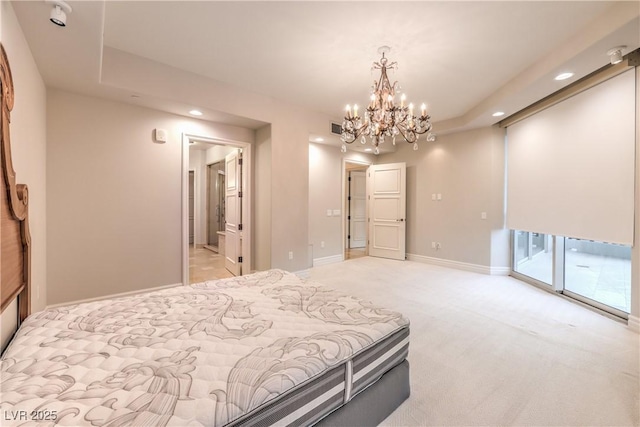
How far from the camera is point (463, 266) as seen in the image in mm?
4949

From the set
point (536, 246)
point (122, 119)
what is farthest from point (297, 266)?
point (536, 246)

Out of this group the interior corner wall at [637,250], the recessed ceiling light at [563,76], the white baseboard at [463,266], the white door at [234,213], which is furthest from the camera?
the white baseboard at [463,266]

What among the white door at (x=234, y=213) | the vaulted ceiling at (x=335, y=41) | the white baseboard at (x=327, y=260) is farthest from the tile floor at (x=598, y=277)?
the white door at (x=234, y=213)

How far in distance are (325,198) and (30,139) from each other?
4.17 meters

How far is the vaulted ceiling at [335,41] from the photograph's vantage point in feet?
6.81

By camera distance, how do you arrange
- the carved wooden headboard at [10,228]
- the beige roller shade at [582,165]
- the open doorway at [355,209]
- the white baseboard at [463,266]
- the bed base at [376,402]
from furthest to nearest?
the open doorway at [355,209] → the white baseboard at [463,266] → the beige roller shade at [582,165] → the carved wooden headboard at [10,228] → the bed base at [376,402]

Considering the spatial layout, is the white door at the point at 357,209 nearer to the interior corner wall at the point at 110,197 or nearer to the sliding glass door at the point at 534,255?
the sliding glass door at the point at 534,255

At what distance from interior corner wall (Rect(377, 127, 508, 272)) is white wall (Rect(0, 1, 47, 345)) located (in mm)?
5643

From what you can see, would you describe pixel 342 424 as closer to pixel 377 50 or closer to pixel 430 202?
pixel 377 50

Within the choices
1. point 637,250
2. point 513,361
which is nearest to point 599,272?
point 637,250

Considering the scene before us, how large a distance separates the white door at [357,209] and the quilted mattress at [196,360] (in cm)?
557

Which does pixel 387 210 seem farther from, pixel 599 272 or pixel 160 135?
pixel 160 135

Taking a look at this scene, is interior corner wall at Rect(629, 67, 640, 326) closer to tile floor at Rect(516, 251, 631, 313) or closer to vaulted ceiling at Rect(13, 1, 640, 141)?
tile floor at Rect(516, 251, 631, 313)

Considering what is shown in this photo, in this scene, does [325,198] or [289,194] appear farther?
[325,198]
